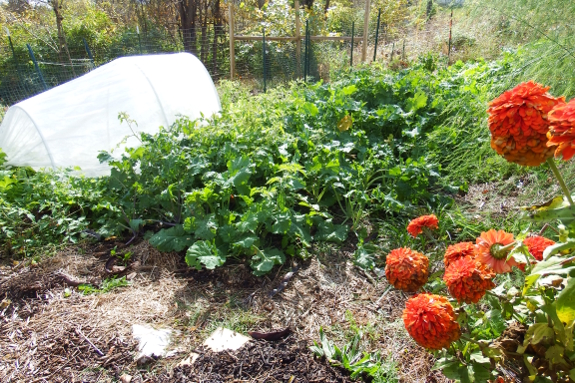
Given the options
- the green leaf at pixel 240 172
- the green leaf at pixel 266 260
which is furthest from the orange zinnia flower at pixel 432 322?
the green leaf at pixel 240 172

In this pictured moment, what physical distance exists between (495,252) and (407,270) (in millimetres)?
297

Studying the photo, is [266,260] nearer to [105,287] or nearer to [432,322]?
[105,287]

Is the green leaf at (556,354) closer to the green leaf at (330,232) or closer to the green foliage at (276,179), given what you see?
the green foliage at (276,179)

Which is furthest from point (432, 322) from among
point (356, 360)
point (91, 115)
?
point (91, 115)

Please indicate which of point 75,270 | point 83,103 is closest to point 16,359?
point 75,270

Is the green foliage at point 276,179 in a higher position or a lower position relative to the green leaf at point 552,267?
lower

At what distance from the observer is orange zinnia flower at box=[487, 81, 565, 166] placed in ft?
3.15

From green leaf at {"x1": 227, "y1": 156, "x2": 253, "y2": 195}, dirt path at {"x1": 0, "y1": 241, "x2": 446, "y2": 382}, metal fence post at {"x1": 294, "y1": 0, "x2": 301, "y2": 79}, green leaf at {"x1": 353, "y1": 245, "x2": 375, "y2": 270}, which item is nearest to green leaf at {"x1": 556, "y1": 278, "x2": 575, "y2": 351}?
dirt path at {"x1": 0, "y1": 241, "x2": 446, "y2": 382}

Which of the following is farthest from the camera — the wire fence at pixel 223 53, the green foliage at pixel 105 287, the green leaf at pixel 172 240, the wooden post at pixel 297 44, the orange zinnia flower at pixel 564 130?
the wire fence at pixel 223 53

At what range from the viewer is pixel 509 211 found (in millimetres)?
2730

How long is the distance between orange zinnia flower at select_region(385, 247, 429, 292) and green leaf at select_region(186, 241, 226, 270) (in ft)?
3.53

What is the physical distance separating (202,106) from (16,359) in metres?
3.25

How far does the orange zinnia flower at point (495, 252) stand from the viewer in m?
1.17

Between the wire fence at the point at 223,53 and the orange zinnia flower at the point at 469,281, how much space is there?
23.3 ft
